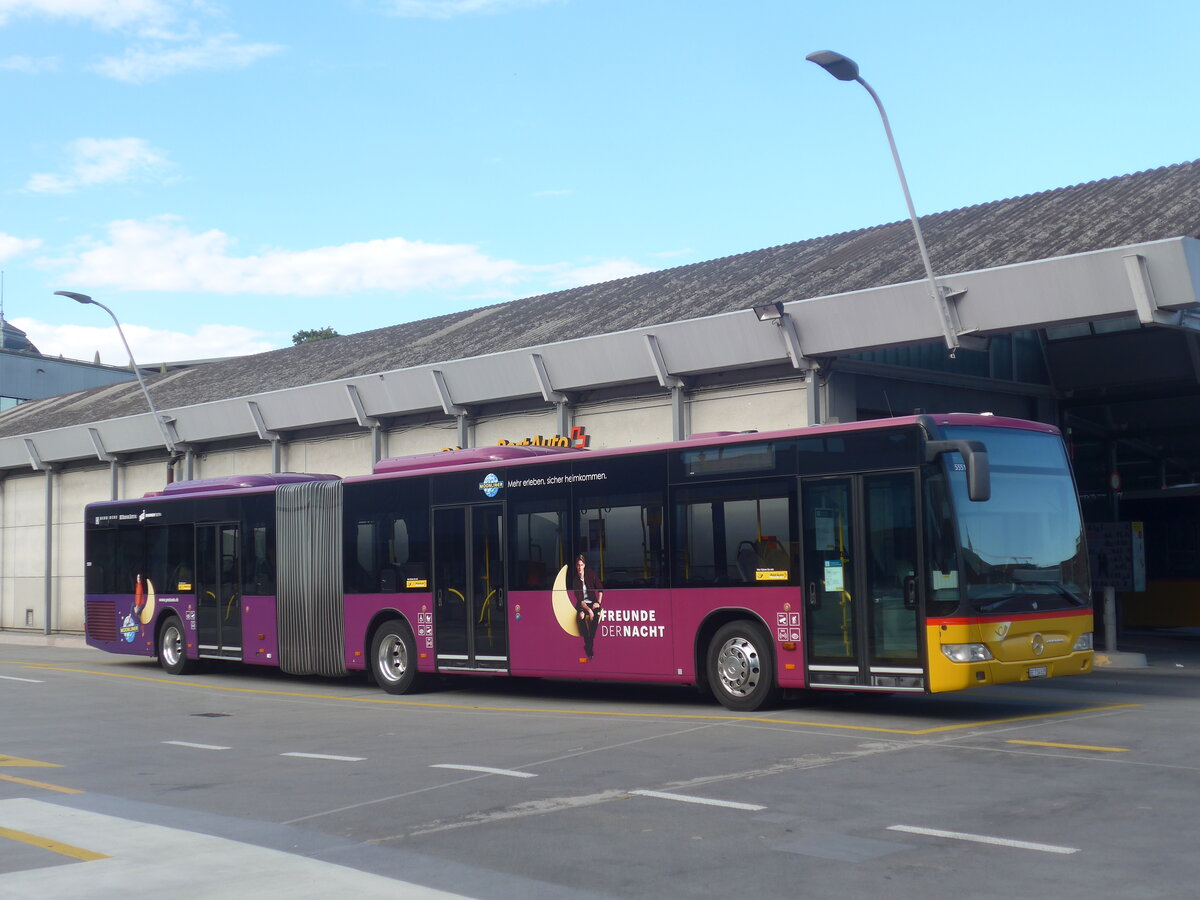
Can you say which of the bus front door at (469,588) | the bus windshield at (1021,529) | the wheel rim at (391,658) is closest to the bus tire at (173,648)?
the wheel rim at (391,658)

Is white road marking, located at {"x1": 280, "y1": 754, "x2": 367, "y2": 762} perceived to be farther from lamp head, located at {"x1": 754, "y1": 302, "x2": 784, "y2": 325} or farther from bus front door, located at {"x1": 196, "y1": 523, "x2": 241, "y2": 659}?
lamp head, located at {"x1": 754, "y1": 302, "x2": 784, "y2": 325}

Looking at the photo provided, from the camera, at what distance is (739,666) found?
49.5 ft

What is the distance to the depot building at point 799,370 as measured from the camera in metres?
19.9

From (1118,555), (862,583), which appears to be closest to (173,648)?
(862,583)

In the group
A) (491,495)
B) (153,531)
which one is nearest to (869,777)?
(491,495)

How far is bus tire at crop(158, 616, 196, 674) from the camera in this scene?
78.1ft

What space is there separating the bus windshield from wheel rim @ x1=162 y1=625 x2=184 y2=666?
50.5 ft

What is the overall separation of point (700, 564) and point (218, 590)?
10.7 meters

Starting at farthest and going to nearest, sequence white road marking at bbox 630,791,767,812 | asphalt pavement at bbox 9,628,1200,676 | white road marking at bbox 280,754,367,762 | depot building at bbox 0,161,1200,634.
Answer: asphalt pavement at bbox 9,628,1200,676 → depot building at bbox 0,161,1200,634 → white road marking at bbox 280,754,367,762 → white road marking at bbox 630,791,767,812

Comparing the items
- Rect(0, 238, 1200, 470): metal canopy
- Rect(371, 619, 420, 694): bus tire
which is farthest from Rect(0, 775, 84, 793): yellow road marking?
Rect(0, 238, 1200, 470): metal canopy

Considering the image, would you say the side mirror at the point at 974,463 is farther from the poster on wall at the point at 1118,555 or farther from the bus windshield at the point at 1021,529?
the poster on wall at the point at 1118,555

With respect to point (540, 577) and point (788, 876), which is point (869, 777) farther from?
point (540, 577)

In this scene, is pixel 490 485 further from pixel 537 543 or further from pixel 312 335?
pixel 312 335

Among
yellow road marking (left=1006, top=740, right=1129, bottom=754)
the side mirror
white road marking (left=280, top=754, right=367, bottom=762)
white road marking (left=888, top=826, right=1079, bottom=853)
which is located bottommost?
white road marking (left=280, top=754, right=367, bottom=762)
